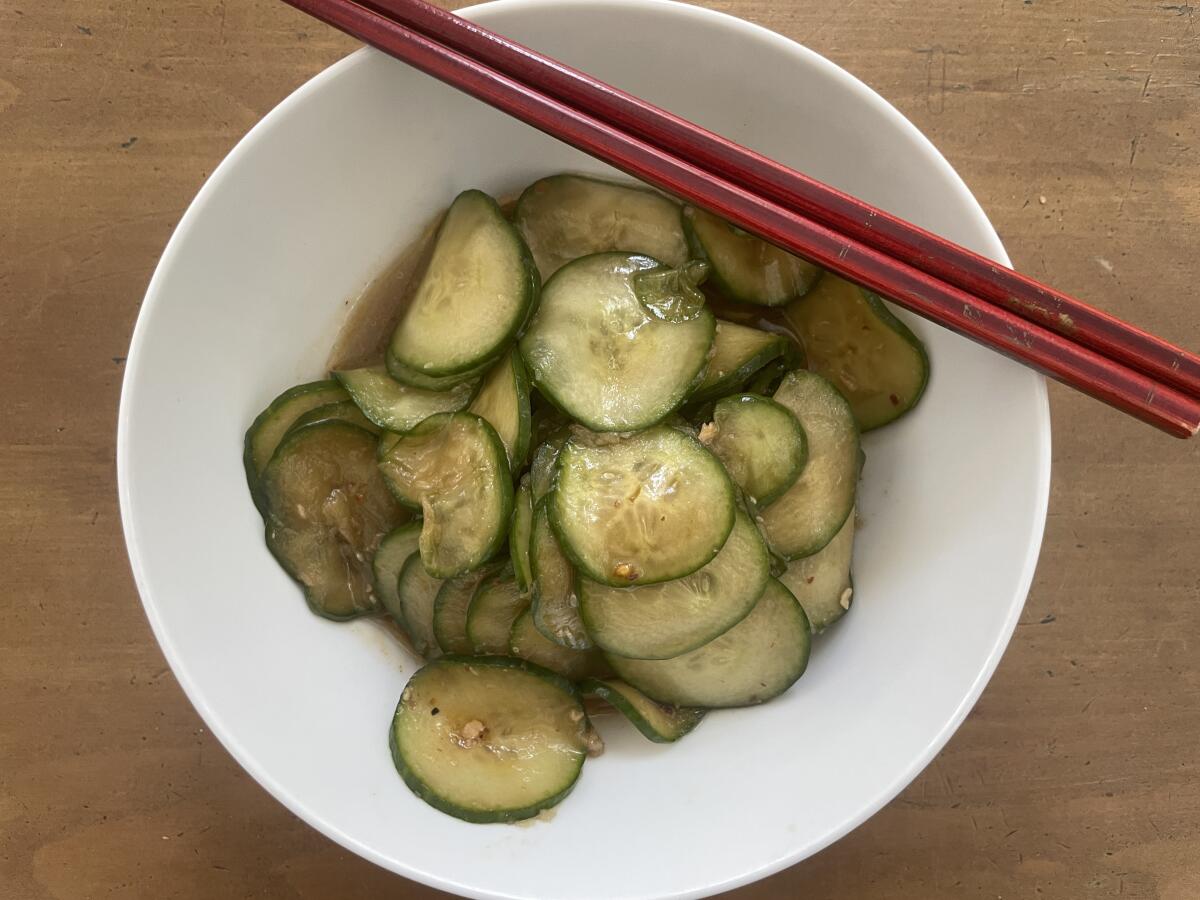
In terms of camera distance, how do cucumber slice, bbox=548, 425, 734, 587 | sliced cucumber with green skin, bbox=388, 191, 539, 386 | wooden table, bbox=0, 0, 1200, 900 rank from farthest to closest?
wooden table, bbox=0, 0, 1200, 900
sliced cucumber with green skin, bbox=388, 191, 539, 386
cucumber slice, bbox=548, 425, 734, 587

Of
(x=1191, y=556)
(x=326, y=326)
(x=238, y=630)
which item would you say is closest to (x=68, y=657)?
(x=238, y=630)

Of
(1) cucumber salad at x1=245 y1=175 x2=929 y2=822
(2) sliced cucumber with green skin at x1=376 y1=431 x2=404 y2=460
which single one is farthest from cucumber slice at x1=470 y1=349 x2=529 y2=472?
(2) sliced cucumber with green skin at x1=376 y1=431 x2=404 y2=460

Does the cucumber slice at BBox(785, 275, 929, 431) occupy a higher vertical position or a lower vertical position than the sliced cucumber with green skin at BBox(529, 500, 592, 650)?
higher

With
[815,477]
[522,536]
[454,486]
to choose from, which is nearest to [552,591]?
[522,536]

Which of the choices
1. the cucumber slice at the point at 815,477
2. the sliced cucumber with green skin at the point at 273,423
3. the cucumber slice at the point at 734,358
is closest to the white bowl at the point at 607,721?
the sliced cucumber with green skin at the point at 273,423

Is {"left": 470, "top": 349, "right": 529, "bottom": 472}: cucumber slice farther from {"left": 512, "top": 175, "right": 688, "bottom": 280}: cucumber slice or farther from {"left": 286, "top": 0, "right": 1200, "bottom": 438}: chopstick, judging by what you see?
{"left": 286, "top": 0, "right": 1200, "bottom": 438}: chopstick

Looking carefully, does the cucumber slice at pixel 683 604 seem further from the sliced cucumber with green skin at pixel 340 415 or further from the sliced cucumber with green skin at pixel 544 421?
the sliced cucumber with green skin at pixel 340 415
